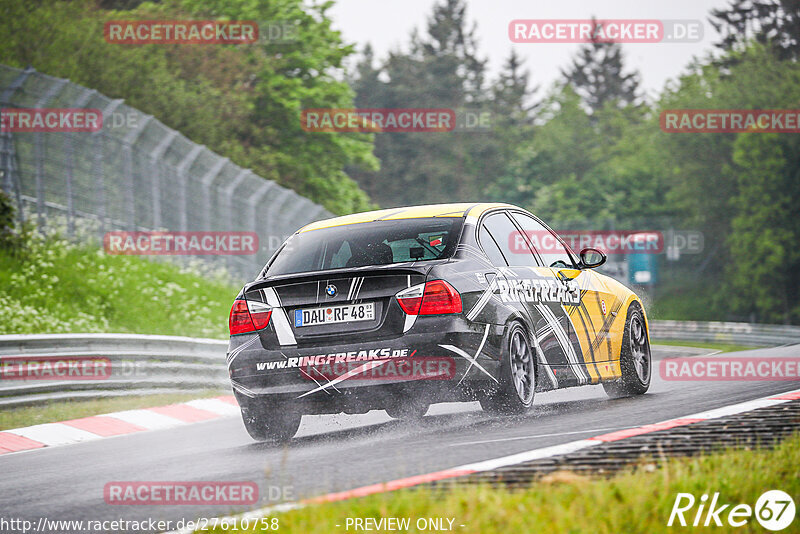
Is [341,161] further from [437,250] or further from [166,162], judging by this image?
[437,250]

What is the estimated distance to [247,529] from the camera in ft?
15.1

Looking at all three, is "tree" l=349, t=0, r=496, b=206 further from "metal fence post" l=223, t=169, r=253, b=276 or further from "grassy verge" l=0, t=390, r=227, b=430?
"grassy verge" l=0, t=390, r=227, b=430

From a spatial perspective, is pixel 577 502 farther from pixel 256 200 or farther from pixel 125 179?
pixel 256 200

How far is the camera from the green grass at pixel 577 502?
13.6ft

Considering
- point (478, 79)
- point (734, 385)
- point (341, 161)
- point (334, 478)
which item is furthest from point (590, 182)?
point (334, 478)

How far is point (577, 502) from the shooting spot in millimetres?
4434

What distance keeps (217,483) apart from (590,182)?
76886 mm

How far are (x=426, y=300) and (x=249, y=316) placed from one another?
1247 mm

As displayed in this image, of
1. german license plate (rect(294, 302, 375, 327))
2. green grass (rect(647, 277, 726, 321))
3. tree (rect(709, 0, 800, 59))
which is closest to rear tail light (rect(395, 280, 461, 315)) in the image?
german license plate (rect(294, 302, 375, 327))

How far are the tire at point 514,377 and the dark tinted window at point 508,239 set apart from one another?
0.69m

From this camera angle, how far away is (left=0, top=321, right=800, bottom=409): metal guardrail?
11.5 metres

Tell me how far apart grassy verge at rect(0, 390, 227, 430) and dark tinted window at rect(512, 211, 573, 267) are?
5123 mm

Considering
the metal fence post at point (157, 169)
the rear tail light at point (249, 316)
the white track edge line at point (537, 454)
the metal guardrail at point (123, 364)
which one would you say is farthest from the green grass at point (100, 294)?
the white track edge line at point (537, 454)

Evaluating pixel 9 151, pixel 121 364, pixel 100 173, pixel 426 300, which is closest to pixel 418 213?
pixel 426 300
